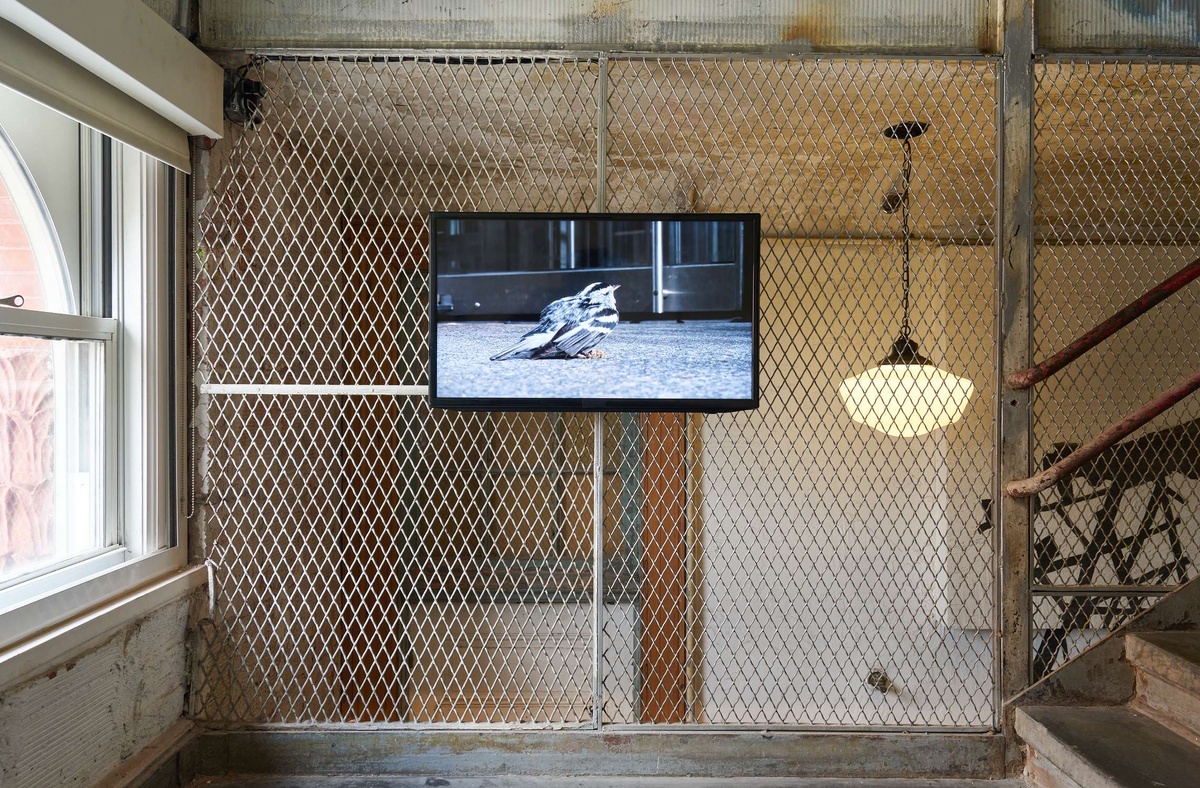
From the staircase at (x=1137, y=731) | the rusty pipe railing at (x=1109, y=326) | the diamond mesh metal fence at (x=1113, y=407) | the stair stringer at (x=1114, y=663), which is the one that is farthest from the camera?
the diamond mesh metal fence at (x=1113, y=407)

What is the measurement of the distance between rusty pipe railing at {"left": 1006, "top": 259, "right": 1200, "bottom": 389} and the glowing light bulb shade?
476 mm

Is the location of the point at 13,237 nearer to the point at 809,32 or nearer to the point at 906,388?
the point at 809,32

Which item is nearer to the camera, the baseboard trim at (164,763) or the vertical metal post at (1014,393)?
the baseboard trim at (164,763)

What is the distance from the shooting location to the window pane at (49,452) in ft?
6.26

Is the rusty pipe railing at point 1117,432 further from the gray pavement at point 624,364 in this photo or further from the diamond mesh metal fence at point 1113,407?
the diamond mesh metal fence at point 1113,407

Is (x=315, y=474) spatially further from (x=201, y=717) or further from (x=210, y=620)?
(x=201, y=717)

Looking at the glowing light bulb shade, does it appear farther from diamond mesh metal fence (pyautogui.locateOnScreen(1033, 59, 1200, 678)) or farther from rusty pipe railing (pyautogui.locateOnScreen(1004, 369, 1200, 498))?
diamond mesh metal fence (pyautogui.locateOnScreen(1033, 59, 1200, 678))

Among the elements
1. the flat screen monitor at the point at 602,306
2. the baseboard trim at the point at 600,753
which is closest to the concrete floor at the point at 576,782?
the baseboard trim at the point at 600,753

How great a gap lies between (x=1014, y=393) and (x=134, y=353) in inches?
110

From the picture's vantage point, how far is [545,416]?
14.4ft

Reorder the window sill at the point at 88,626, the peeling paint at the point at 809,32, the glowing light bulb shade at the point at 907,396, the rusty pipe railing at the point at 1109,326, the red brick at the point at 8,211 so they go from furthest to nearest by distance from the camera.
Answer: the glowing light bulb shade at the point at 907,396 < the peeling paint at the point at 809,32 < the rusty pipe railing at the point at 1109,326 < the red brick at the point at 8,211 < the window sill at the point at 88,626

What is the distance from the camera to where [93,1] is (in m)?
1.89

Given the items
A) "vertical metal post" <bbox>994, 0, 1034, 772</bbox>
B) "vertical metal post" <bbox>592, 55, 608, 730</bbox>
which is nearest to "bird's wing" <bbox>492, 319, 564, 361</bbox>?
"vertical metal post" <bbox>592, 55, 608, 730</bbox>

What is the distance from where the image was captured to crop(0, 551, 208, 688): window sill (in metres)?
1.76
